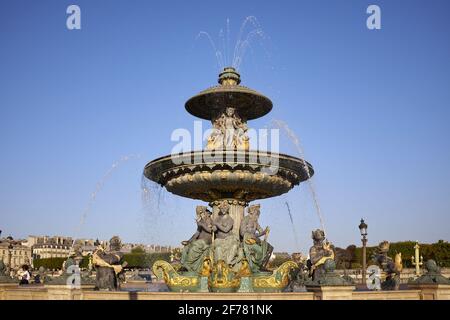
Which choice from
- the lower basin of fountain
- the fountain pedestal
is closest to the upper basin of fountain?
the lower basin of fountain

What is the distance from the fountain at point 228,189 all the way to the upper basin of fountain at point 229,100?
30 millimetres

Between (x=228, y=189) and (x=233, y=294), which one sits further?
(x=228, y=189)

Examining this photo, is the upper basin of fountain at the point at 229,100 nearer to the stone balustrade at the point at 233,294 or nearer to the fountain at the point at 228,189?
the fountain at the point at 228,189

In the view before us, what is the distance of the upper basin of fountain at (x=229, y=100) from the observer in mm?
15492

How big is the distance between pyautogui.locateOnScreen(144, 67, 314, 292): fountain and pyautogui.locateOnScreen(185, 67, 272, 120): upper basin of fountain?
1.2 inches

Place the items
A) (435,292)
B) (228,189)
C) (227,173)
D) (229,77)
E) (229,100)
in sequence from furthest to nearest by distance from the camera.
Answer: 1. (229,77)
2. (229,100)
3. (228,189)
4. (227,173)
5. (435,292)

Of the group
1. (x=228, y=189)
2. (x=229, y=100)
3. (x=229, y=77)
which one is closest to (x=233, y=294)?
(x=228, y=189)

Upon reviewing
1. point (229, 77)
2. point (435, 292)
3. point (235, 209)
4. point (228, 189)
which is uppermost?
point (229, 77)

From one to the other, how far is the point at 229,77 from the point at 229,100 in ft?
2.77

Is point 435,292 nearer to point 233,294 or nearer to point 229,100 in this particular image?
point 233,294

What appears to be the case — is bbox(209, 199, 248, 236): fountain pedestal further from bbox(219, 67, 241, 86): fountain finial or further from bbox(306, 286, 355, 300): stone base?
bbox(306, 286, 355, 300): stone base

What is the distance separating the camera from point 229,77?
16422mm

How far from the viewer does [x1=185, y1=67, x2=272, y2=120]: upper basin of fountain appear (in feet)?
50.8
